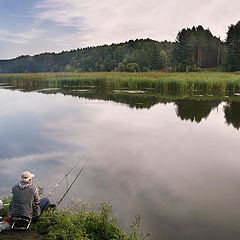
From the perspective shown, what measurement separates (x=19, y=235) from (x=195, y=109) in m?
14.0

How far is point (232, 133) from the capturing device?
Answer: 10.4 m

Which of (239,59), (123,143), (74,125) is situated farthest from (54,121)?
(239,59)

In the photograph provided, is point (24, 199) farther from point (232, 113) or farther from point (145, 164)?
point (232, 113)

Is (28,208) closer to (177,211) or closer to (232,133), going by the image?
(177,211)

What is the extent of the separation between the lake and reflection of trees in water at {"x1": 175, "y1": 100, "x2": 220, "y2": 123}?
23 cm

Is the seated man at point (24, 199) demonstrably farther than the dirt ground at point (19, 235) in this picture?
Yes

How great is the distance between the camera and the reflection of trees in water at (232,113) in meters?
12.3

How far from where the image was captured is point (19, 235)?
365 centimetres

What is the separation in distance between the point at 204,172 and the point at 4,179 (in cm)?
498

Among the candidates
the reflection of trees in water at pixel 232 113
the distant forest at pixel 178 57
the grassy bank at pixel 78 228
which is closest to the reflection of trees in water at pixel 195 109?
the reflection of trees in water at pixel 232 113

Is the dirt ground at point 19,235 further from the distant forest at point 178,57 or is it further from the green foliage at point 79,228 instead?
the distant forest at point 178,57

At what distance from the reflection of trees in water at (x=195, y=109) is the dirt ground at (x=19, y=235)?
10649 mm

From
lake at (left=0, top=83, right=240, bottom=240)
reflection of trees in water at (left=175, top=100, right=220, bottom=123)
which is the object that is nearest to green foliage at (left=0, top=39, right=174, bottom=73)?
reflection of trees in water at (left=175, top=100, right=220, bottom=123)

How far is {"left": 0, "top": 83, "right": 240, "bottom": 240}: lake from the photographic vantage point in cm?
455
